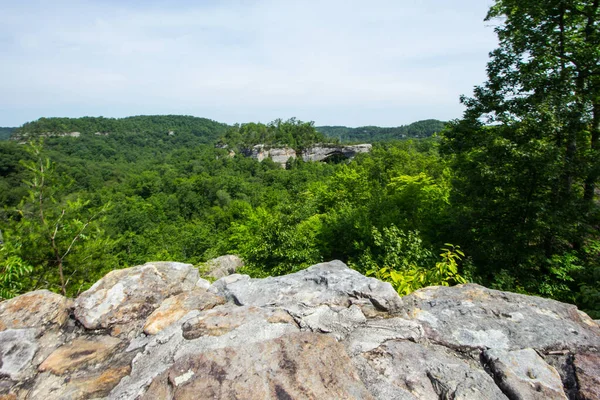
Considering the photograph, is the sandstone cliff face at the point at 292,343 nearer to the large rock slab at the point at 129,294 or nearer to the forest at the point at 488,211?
the large rock slab at the point at 129,294

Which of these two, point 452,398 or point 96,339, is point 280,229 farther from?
point 452,398

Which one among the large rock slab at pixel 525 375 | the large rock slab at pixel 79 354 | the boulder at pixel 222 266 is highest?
the large rock slab at pixel 525 375

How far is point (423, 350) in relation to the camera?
291 cm

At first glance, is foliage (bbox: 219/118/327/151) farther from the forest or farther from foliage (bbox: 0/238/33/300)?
foliage (bbox: 0/238/33/300)

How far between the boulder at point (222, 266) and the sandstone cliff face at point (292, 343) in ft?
35.3

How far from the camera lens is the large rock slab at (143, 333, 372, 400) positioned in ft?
7.47

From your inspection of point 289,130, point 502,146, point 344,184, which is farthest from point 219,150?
point 502,146

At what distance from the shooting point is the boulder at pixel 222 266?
15.0m

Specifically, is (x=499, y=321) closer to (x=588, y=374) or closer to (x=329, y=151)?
(x=588, y=374)

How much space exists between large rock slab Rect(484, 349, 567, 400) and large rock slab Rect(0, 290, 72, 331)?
4.30m

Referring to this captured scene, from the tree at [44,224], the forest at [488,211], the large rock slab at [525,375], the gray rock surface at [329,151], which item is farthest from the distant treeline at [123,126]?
the large rock slab at [525,375]

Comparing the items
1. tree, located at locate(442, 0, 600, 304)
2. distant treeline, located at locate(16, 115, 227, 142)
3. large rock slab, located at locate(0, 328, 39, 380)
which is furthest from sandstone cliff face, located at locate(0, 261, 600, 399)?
distant treeline, located at locate(16, 115, 227, 142)

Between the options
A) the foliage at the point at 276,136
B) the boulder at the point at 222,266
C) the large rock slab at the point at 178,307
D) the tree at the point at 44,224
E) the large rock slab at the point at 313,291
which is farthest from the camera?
the foliage at the point at 276,136

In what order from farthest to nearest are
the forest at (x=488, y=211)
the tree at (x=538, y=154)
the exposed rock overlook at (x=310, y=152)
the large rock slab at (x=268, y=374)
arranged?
the exposed rock overlook at (x=310, y=152) < the tree at (x=538, y=154) < the forest at (x=488, y=211) < the large rock slab at (x=268, y=374)
